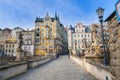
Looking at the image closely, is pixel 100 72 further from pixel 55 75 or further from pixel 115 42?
pixel 115 42

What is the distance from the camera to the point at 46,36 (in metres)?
70.2

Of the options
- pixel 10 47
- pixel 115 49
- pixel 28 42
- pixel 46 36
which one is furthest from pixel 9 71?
pixel 10 47

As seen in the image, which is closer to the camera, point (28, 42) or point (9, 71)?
→ point (9, 71)

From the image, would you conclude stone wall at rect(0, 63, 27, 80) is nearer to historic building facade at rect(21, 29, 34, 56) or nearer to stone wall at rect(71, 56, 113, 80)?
stone wall at rect(71, 56, 113, 80)

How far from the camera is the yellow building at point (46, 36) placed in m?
68.8

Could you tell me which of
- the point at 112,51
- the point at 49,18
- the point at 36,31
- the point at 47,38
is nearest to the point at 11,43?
the point at 36,31

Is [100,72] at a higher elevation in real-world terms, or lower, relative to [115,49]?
lower

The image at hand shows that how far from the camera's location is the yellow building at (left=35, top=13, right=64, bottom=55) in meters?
68.8

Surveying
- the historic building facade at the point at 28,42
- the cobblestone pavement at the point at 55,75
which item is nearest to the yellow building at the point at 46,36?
the historic building facade at the point at 28,42

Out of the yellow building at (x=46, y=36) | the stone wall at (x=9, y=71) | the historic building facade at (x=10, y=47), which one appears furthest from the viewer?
the historic building facade at (x=10, y=47)

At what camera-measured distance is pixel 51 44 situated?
69.4 metres

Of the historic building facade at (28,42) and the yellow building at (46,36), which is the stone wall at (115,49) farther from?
the historic building facade at (28,42)

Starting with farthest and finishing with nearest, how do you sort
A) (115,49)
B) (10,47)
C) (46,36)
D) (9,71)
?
(46,36), (10,47), (9,71), (115,49)

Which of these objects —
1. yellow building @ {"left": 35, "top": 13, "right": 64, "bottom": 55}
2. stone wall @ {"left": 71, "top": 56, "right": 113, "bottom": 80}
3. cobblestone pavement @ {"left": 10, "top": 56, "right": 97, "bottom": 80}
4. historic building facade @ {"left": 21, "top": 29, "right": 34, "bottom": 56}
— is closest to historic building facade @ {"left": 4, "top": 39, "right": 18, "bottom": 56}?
historic building facade @ {"left": 21, "top": 29, "right": 34, "bottom": 56}
